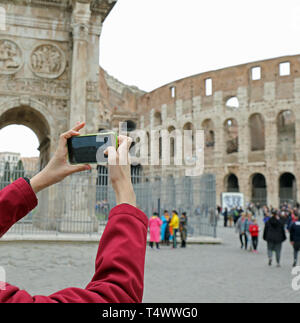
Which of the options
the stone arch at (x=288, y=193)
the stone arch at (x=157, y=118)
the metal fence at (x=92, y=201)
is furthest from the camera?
the stone arch at (x=157, y=118)

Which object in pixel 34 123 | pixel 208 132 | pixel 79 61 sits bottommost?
pixel 34 123

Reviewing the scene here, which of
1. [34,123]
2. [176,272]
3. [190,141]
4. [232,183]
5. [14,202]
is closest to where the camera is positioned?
[14,202]

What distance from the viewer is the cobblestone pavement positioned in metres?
5.84

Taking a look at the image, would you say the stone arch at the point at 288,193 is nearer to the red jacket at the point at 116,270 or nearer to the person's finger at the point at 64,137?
the person's finger at the point at 64,137

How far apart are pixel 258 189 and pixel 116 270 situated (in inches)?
1358

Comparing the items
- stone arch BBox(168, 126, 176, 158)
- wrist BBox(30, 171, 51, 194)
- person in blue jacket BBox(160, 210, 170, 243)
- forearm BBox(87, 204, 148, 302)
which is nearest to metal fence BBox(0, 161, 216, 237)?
person in blue jacket BBox(160, 210, 170, 243)

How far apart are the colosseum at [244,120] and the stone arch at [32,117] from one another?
70.9 feet

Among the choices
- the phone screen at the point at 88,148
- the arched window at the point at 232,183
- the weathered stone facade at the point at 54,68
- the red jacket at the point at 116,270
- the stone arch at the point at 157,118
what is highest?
the stone arch at the point at 157,118

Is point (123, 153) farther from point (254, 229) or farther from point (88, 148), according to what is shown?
point (254, 229)

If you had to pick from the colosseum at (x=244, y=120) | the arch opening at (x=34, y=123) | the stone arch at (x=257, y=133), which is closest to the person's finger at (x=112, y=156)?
the arch opening at (x=34, y=123)

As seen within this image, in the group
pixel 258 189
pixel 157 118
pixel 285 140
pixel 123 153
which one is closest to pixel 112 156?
pixel 123 153

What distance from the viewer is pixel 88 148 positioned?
1339 mm

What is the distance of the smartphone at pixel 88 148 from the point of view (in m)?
1.28

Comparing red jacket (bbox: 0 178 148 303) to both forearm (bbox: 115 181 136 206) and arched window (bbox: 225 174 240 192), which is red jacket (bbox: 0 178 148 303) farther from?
arched window (bbox: 225 174 240 192)
